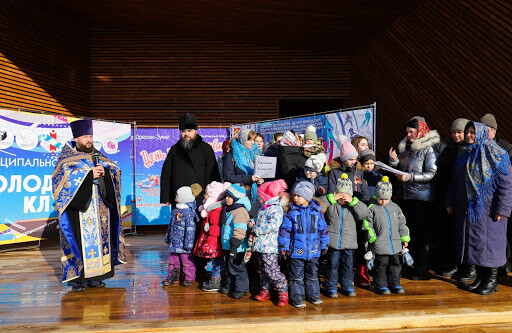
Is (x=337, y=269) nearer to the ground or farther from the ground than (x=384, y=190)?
nearer to the ground

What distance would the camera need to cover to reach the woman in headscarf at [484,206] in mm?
3543

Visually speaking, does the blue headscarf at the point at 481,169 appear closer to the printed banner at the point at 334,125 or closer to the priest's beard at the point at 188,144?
the printed banner at the point at 334,125

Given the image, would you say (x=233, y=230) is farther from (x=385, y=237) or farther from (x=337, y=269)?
(x=385, y=237)

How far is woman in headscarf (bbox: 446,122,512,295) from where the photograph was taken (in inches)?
139

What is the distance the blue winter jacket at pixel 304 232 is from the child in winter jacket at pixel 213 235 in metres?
0.69

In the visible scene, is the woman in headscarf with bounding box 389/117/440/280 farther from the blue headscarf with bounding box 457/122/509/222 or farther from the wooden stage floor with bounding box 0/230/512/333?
the blue headscarf with bounding box 457/122/509/222

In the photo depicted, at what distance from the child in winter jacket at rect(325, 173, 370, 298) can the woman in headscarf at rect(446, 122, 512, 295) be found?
969mm

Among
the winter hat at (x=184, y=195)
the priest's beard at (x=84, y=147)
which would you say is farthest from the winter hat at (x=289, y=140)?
the priest's beard at (x=84, y=147)

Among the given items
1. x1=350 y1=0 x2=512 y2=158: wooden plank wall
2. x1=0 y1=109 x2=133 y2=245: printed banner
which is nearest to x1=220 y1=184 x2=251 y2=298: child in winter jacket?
x1=0 y1=109 x2=133 y2=245: printed banner

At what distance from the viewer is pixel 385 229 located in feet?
12.1

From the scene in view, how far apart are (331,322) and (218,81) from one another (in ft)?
25.8

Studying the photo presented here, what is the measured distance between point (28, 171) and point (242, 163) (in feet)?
12.5

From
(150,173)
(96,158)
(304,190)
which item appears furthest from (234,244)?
(150,173)

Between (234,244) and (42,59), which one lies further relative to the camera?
(42,59)
